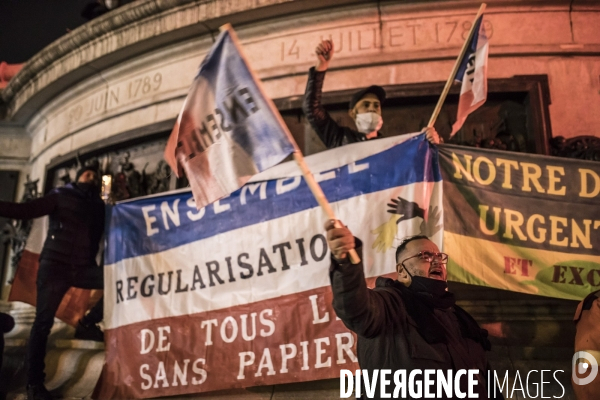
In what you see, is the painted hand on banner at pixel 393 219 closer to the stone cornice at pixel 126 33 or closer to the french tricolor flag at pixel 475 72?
the french tricolor flag at pixel 475 72

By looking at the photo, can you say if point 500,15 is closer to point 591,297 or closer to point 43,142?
point 591,297

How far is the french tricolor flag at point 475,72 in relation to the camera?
13.6 feet

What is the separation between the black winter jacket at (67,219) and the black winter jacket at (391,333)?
385 centimetres

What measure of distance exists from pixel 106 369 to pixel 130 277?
90 cm

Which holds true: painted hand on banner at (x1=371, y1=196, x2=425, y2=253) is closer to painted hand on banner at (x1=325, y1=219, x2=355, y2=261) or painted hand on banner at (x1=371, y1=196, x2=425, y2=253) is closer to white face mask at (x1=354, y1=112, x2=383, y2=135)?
white face mask at (x1=354, y1=112, x2=383, y2=135)

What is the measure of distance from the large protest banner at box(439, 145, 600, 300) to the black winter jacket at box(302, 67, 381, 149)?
95cm

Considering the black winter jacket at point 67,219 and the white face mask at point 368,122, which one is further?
the black winter jacket at point 67,219

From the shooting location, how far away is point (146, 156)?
21.7ft

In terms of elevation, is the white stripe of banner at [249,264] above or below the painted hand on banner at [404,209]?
below

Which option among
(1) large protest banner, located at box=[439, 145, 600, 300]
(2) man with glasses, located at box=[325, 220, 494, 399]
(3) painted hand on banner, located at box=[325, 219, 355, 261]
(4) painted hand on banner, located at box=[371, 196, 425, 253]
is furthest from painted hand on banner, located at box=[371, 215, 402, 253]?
(3) painted hand on banner, located at box=[325, 219, 355, 261]

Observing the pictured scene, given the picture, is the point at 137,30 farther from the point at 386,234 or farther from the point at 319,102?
the point at 386,234

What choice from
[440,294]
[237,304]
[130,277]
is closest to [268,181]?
[237,304]

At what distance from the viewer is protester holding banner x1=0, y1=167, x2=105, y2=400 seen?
15.5 feet

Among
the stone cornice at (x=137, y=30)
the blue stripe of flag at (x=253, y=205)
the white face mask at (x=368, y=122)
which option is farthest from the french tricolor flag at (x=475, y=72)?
the stone cornice at (x=137, y=30)
